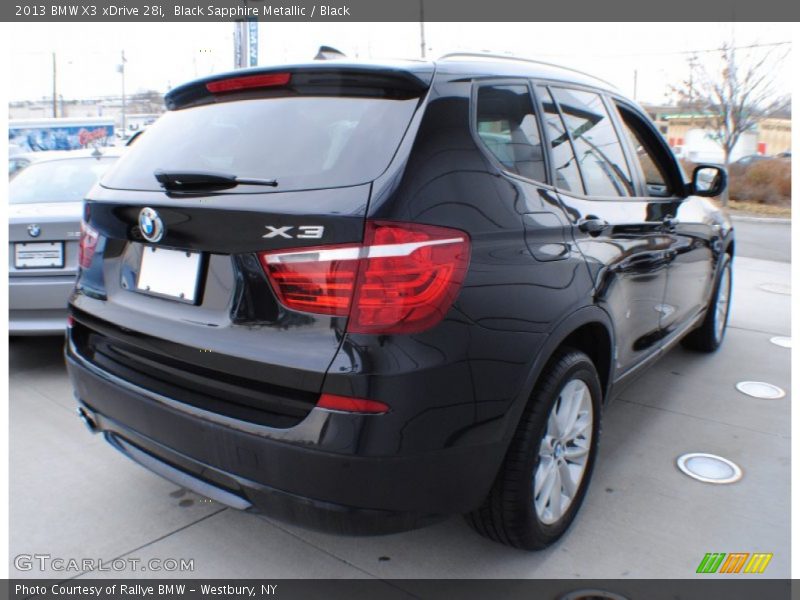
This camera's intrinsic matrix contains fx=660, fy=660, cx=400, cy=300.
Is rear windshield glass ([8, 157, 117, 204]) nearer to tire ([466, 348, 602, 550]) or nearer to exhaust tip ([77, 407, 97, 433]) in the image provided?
exhaust tip ([77, 407, 97, 433])

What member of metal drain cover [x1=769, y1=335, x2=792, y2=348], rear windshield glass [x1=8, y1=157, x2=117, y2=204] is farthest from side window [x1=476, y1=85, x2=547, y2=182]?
metal drain cover [x1=769, y1=335, x2=792, y2=348]

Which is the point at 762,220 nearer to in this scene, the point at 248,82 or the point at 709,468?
the point at 709,468

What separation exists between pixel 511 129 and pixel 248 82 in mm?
923

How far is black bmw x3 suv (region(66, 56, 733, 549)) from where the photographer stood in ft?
5.80

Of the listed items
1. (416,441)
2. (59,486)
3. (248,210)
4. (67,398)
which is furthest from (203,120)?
(67,398)

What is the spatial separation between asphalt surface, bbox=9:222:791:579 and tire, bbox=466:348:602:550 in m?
0.15

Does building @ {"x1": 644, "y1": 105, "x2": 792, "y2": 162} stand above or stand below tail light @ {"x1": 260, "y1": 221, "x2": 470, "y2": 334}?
above

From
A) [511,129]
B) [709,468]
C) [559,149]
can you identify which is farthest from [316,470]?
[709,468]

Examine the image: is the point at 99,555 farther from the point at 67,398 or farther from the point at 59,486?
the point at 67,398

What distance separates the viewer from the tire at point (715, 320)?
4.75 metres

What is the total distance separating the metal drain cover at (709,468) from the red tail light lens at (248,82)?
2.52m

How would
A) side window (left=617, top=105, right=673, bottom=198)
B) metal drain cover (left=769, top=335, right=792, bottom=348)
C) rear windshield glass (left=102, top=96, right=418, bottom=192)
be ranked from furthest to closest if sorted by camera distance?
metal drain cover (left=769, top=335, right=792, bottom=348)
side window (left=617, top=105, right=673, bottom=198)
rear windshield glass (left=102, top=96, right=418, bottom=192)

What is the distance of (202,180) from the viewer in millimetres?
2006

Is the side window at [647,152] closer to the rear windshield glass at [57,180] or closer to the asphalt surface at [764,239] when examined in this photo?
the rear windshield glass at [57,180]
